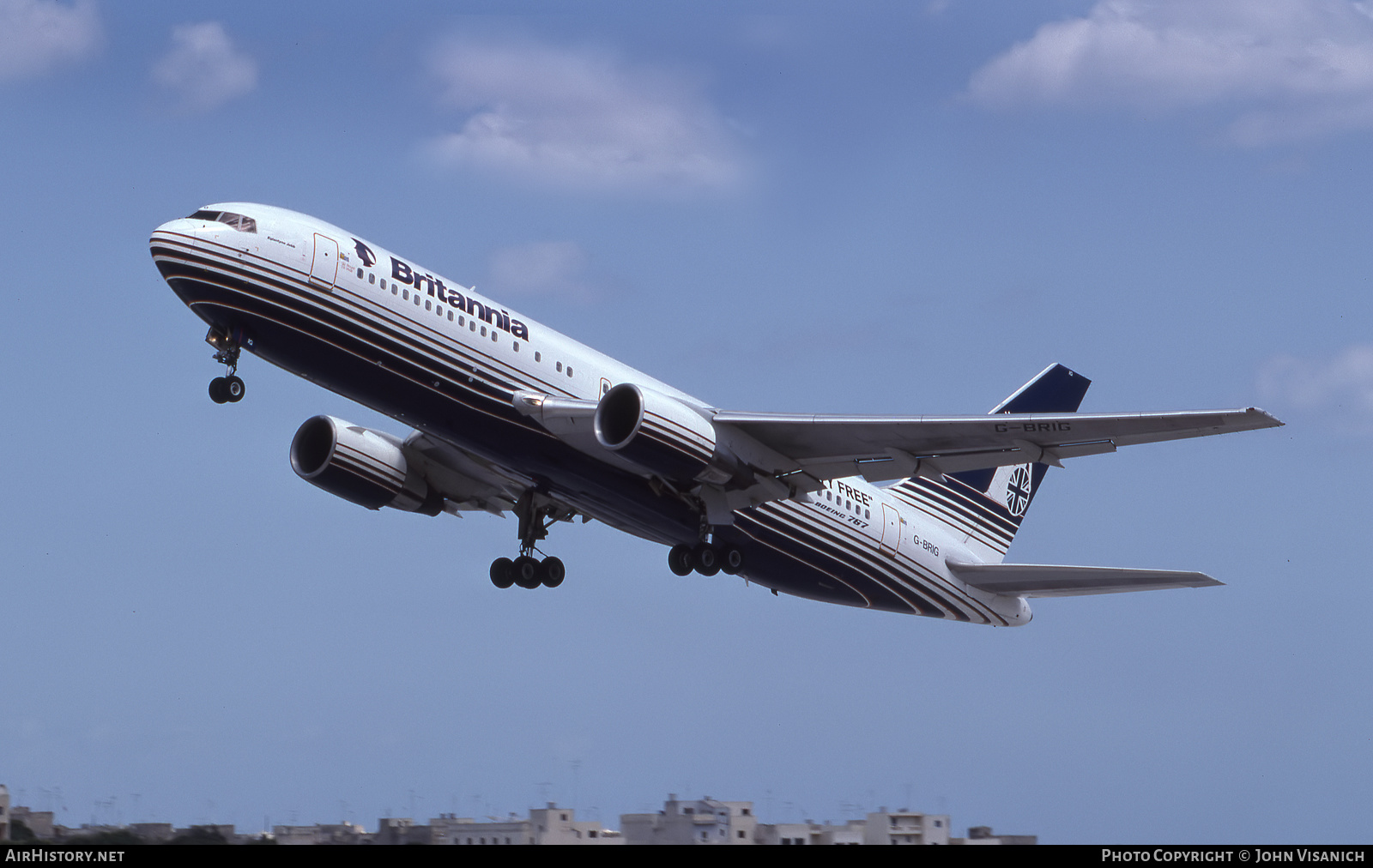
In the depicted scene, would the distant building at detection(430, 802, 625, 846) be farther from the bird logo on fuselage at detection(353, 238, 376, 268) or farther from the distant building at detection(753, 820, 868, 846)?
the bird logo on fuselage at detection(353, 238, 376, 268)

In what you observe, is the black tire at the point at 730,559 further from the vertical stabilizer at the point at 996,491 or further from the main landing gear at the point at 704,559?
the vertical stabilizer at the point at 996,491

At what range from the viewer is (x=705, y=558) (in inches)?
1319

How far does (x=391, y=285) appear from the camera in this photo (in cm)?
2970

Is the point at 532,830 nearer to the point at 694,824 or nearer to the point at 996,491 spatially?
the point at 694,824

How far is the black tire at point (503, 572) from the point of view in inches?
1465

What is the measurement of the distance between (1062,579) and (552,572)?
12.2 m

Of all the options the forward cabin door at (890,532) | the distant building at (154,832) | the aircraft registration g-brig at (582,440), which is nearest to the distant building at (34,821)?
the distant building at (154,832)

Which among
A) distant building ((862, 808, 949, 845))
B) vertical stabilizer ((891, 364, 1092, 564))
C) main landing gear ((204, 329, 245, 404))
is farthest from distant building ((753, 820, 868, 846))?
main landing gear ((204, 329, 245, 404))

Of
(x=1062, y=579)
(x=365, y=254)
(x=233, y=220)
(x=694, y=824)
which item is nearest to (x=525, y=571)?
(x=365, y=254)

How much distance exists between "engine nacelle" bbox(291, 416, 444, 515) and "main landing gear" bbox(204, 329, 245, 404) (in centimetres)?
588

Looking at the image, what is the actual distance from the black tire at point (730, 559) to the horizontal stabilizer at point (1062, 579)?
6.66m
